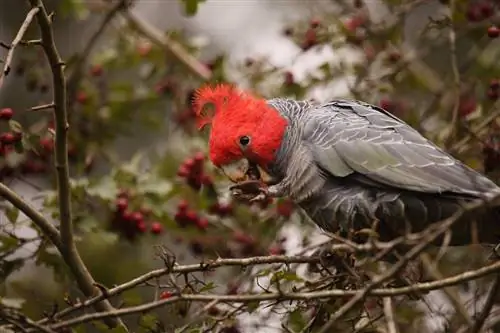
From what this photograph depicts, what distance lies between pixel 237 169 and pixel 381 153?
27.2 inches

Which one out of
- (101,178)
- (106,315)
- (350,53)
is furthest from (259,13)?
(106,315)

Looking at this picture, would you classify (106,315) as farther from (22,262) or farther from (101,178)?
(101,178)

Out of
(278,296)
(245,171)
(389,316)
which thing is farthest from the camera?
(245,171)

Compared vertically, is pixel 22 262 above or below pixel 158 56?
below

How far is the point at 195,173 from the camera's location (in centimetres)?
420

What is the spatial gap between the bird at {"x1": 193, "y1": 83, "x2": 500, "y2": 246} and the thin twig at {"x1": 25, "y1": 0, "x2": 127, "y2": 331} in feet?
2.26

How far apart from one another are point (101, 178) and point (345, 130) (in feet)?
3.88

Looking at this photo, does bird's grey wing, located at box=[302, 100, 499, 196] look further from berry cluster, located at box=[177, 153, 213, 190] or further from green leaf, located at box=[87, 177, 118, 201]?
green leaf, located at box=[87, 177, 118, 201]

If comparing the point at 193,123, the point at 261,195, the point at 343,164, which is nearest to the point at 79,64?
the point at 193,123

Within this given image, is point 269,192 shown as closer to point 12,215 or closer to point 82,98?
point 12,215

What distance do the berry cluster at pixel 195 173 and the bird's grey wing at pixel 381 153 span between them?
0.77 metres

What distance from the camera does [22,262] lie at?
3410 millimetres

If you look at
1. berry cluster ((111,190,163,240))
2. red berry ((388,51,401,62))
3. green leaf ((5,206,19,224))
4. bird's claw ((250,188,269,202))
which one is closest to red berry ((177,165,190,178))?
berry cluster ((111,190,163,240))

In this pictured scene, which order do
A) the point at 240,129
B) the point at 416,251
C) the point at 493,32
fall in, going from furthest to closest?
1. the point at 493,32
2. the point at 240,129
3. the point at 416,251
